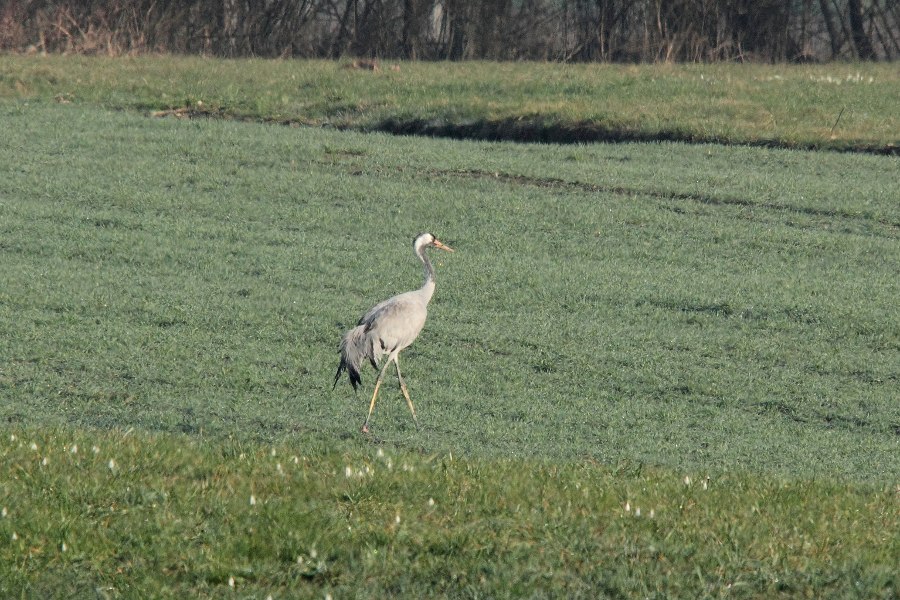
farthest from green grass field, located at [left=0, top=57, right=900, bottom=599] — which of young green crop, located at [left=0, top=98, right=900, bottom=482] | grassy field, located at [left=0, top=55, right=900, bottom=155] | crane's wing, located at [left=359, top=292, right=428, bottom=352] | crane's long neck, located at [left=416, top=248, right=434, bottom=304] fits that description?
crane's long neck, located at [left=416, top=248, right=434, bottom=304]

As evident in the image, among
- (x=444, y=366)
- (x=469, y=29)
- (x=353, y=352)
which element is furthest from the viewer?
(x=469, y=29)

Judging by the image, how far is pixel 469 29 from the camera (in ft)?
118

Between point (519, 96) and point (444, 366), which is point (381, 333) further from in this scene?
point (519, 96)

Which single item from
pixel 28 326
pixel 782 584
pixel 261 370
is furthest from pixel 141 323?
pixel 782 584

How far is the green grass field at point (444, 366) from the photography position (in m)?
7.11

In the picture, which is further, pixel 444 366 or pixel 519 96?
pixel 519 96

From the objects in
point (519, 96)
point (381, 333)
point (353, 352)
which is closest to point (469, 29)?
point (519, 96)

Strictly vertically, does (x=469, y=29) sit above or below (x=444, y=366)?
above

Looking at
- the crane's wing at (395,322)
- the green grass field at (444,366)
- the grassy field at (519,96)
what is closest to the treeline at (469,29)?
the grassy field at (519,96)

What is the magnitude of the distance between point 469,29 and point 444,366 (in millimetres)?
23722

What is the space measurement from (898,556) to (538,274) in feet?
33.9

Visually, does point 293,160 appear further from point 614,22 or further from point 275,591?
point 275,591

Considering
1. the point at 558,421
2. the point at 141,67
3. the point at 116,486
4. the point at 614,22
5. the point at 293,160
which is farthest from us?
the point at 614,22

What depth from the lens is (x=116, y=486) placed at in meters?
7.73
